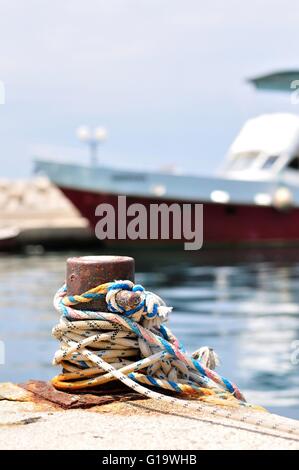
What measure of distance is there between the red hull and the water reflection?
2.77m

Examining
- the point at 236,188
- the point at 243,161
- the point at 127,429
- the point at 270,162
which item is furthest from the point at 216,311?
the point at 243,161

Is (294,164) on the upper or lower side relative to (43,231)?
upper

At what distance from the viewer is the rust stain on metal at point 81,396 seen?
4129 millimetres

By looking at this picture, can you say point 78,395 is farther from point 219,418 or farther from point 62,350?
point 219,418

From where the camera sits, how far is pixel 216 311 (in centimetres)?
1437

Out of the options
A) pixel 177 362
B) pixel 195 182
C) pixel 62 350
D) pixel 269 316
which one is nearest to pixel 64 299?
pixel 62 350

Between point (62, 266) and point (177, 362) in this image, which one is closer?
point (177, 362)

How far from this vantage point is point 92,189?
30.0 meters

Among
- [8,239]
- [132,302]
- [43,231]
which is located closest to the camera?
[132,302]

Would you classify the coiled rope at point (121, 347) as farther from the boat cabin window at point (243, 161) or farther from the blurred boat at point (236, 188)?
the boat cabin window at point (243, 161)

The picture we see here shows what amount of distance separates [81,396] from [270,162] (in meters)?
26.5

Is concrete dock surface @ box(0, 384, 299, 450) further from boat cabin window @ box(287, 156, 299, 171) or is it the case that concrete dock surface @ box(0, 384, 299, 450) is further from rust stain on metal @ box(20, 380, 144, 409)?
boat cabin window @ box(287, 156, 299, 171)

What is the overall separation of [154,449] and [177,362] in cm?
109

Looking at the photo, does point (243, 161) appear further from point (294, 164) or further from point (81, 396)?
point (81, 396)
